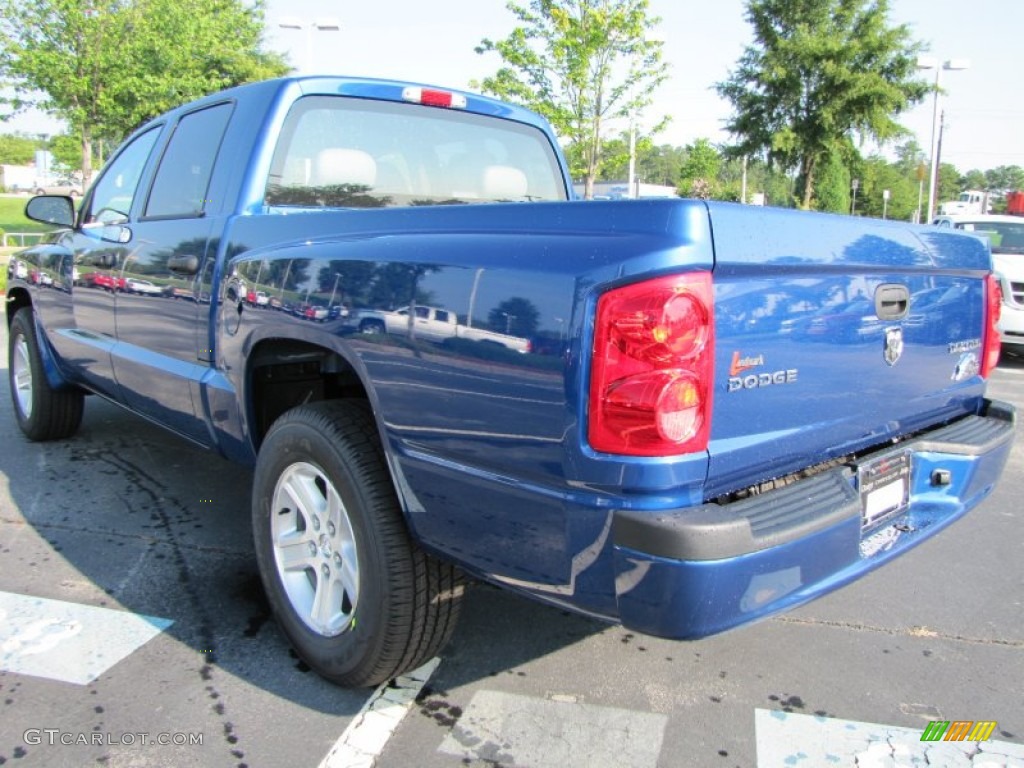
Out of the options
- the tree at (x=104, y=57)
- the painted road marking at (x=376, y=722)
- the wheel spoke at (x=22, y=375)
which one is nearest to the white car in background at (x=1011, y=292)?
the painted road marking at (x=376, y=722)

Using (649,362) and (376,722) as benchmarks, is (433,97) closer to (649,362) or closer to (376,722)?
(649,362)

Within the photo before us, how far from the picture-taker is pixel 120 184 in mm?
4219

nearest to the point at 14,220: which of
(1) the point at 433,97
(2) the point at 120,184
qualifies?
(2) the point at 120,184

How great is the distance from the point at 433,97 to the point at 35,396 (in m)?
3.24

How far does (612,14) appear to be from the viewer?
15.0 m

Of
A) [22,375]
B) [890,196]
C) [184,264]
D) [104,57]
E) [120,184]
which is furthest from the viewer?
[890,196]

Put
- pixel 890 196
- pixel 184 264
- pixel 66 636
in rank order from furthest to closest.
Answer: pixel 890 196, pixel 184 264, pixel 66 636

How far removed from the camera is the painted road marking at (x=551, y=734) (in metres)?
2.21

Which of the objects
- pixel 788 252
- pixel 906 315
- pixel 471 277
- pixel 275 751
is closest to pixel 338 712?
pixel 275 751

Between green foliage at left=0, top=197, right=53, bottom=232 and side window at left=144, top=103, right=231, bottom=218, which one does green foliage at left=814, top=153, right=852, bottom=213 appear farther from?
side window at left=144, top=103, right=231, bottom=218

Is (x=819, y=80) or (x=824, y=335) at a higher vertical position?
(x=819, y=80)

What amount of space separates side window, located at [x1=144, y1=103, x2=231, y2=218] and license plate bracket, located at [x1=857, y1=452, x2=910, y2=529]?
2583 millimetres

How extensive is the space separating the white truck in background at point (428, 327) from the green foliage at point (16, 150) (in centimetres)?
12168

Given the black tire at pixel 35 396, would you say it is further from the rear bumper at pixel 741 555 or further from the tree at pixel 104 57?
the tree at pixel 104 57
